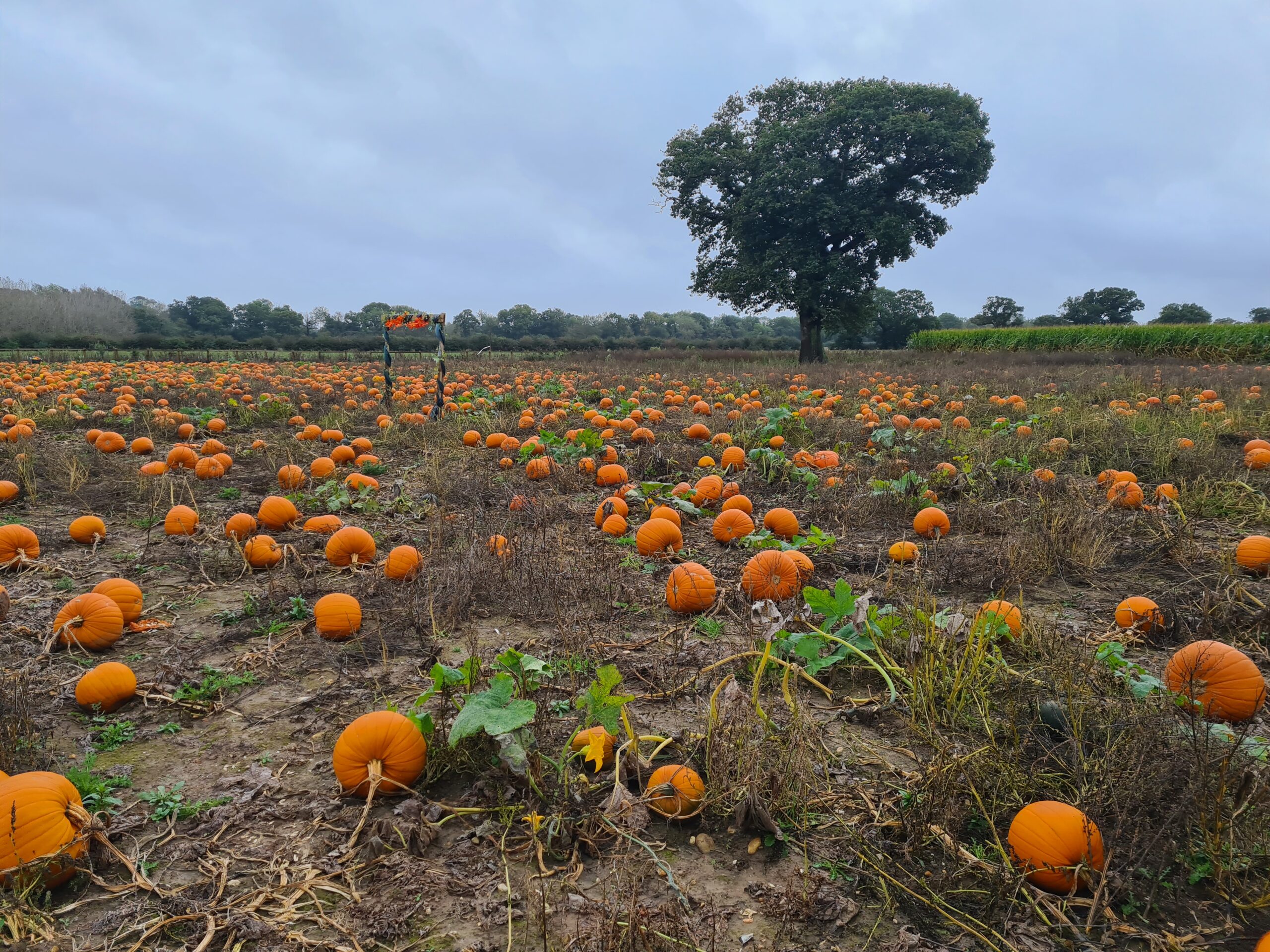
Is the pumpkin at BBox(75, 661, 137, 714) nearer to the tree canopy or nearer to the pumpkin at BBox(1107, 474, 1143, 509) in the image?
the pumpkin at BBox(1107, 474, 1143, 509)

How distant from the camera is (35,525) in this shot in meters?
5.75

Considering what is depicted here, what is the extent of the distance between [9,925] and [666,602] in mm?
3085

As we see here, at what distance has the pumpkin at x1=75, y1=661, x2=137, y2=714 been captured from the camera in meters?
3.16

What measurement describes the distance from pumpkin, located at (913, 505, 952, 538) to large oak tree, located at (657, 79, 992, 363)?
25398 millimetres

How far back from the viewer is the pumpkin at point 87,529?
525cm

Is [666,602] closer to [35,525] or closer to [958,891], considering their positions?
[958,891]

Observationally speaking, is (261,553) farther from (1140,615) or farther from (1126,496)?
(1126,496)

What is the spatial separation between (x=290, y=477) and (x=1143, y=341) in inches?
1332

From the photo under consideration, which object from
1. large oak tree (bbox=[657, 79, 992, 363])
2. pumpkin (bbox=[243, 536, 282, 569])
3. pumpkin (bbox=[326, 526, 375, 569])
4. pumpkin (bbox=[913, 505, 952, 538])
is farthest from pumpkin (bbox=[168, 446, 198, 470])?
large oak tree (bbox=[657, 79, 992, 363])

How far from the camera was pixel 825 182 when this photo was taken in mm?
30828

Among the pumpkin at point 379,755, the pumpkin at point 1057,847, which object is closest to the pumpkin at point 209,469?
the pumpkin at point 379,755

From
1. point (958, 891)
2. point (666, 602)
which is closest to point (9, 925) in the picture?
point (958, 891)

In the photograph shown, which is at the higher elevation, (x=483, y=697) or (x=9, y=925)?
(x=483, y=697)

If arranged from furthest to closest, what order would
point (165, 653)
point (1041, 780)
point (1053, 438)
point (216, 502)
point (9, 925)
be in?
point (1053, 438) → point (216, 502) → point (165, 653) → point (1041, 780) → point (9, 925)
